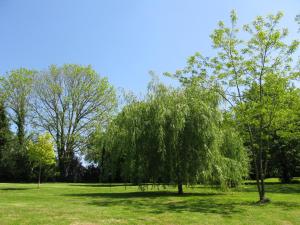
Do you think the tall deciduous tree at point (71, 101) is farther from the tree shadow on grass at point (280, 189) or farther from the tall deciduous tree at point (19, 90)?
the tree shadow on grass at point (280, 189)

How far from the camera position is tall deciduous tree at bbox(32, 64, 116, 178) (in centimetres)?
3984

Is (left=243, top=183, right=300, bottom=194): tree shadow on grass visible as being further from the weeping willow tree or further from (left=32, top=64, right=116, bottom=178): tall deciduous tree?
(left=32, top=64, right=116, bottom=178): tall deciduous tree

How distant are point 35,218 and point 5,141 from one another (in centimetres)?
3534

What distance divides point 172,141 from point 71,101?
2466cm

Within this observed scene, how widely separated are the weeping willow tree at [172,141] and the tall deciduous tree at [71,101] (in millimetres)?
20267

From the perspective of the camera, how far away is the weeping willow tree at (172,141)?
17.8m

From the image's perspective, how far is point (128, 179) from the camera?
18.8m

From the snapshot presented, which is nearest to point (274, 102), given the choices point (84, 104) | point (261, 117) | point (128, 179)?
point (261, 117)

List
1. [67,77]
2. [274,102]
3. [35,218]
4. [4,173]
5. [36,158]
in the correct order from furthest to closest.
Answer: [4,173], [67,77], [36,158], [274,102], [35,218]

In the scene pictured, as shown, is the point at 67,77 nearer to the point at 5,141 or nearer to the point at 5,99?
the point at 5,99

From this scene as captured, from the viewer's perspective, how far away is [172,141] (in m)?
17.8

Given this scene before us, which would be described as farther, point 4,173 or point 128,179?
point 4,173

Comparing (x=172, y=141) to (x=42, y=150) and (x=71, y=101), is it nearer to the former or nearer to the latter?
(x=42, y=150)

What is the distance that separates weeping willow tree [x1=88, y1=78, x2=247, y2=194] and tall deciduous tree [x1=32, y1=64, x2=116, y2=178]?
20.3 m
